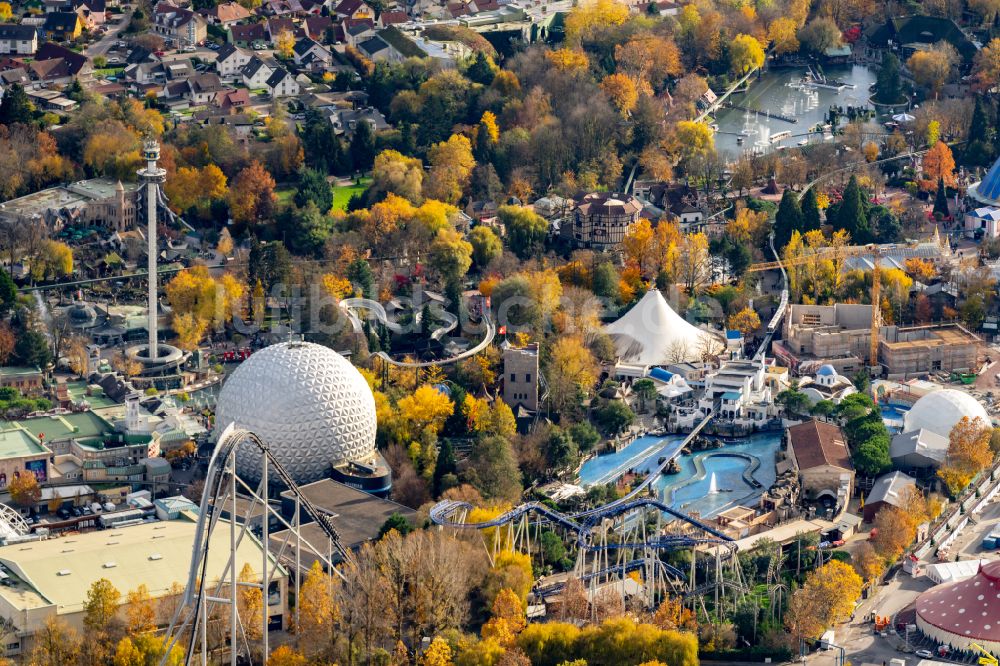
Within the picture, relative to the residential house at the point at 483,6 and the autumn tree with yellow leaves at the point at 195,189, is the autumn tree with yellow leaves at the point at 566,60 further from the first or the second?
the autumn tree with yellow leaves at the point at 195,189

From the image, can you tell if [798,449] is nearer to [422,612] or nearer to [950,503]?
[950,503]

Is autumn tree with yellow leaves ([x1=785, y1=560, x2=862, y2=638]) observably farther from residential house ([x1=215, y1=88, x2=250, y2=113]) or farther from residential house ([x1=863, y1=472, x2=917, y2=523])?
residential house ([x1=215, y1=88, x2=250, y2=113])

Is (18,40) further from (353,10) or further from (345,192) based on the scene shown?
(345,192)

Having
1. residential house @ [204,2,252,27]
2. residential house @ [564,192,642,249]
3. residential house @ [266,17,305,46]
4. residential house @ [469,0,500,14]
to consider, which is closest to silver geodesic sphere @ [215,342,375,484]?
residential house @ [564,192,642,249]

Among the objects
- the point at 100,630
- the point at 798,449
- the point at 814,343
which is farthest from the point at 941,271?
the point at 100,630

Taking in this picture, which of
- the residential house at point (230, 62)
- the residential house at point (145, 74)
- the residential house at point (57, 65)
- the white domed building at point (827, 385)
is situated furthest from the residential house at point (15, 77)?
the white domed building at point (827, 385)

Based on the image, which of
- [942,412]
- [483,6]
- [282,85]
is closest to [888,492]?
[942,412]
